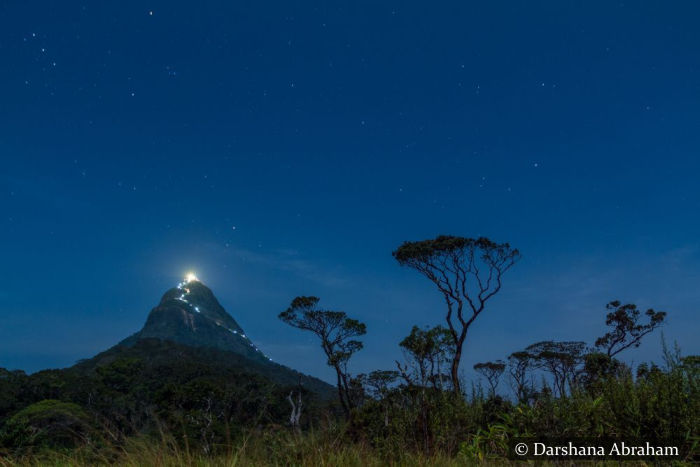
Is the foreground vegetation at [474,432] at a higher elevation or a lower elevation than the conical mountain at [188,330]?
lower

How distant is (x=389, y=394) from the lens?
10086mm

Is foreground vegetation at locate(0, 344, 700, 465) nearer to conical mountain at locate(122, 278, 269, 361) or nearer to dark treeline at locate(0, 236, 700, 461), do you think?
dark treeline at locate(0, 236, 700, 461)

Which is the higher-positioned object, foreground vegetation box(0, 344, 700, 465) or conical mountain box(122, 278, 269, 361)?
conical mountain box(122, 278, 269, 361)

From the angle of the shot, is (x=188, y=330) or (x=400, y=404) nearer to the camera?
(x=400, y=404)

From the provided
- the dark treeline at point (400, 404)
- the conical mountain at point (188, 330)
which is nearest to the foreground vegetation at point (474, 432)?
the dark treeline at point (400, 404)

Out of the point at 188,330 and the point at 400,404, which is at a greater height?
the point at 188,330

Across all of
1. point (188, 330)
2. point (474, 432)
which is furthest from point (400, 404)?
point (188, 330)

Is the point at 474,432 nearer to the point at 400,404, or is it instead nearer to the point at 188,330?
the point at 400,404

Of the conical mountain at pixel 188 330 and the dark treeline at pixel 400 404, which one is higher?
the conical mountain at pixel 188 330

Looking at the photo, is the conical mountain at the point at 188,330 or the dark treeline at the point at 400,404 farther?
the conical mountain at the point at 188,330

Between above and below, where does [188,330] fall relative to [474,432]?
above

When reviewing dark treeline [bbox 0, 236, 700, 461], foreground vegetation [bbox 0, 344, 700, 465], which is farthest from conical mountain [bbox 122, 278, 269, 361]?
foreground vegetation [bbox 0, 344, 700, 465]

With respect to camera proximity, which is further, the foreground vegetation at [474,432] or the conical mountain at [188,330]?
the conical mountain at [188,330]

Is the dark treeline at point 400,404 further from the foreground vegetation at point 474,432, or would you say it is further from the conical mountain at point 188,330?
the conical mountain at point 188,330
